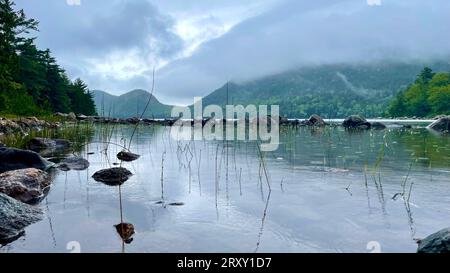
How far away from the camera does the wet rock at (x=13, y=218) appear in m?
6.82

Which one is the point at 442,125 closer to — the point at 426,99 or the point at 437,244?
the point at 437,244

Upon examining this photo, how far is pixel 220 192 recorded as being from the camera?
1040cm

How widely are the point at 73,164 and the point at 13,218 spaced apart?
7.44 metres

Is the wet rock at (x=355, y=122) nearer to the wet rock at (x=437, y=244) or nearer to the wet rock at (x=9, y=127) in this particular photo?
the wet rock at (x=9, y=127)

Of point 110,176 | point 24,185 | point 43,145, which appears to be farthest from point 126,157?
point 24,185

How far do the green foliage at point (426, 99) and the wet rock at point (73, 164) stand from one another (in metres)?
122

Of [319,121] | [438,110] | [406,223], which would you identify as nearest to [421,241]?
[406,223]

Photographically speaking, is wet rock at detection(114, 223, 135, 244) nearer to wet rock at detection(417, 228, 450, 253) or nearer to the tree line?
wet rock at detection(417, 228, 450, 253)

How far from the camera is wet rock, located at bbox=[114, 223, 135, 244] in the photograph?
262 inches

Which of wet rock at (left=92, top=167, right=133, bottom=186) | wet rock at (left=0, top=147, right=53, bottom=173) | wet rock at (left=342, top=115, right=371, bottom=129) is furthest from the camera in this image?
wet rock at (left=342, top=115, right=371, bottom=129)

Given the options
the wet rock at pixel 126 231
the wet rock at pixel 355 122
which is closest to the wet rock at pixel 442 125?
the wet rock at pixel 355 122

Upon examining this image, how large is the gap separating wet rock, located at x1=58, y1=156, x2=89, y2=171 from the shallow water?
858 mm

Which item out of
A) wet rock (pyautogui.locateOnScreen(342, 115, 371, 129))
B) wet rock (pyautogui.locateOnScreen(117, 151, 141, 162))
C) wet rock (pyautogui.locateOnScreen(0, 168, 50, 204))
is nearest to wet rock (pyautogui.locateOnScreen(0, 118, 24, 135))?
wet rock (pyautogui.locateOnScreen(117, 151, 141, 162))
